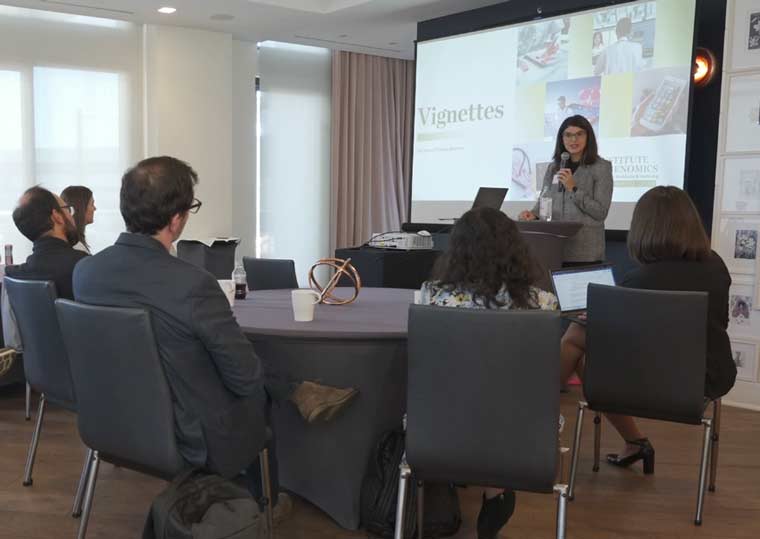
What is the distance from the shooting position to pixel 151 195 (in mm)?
1927

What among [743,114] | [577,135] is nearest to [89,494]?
[577,135]

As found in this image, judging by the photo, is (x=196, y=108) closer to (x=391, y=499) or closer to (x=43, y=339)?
(x=43, y=339)

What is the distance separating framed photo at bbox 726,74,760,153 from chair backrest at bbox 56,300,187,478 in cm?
379

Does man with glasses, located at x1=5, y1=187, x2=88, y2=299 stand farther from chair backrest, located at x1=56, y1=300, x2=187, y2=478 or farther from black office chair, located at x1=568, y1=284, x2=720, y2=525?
black office chair, located at x1=568, y1=284, x2=720, y2=525

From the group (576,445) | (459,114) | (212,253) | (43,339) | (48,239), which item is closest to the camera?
(43,339)

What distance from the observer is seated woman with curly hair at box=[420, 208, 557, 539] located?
7.16 ft

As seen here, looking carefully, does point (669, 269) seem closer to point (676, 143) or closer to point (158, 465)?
point (158, 465)

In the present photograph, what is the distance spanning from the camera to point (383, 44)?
761cm

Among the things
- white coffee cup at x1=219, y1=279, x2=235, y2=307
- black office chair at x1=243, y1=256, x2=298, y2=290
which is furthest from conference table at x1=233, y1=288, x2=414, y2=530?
black office chair at x1=243, y1=256, x2=298, y2=290

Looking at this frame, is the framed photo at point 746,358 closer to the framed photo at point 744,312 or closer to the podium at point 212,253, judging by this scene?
the framed photo at point 744,312

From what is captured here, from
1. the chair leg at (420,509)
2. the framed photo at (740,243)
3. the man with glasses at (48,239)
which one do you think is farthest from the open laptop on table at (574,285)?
the man with glasses at (48,239)

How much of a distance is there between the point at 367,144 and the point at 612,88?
11.3 feet

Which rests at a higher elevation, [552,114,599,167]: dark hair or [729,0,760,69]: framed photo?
[729,0,760,69]: framed photo

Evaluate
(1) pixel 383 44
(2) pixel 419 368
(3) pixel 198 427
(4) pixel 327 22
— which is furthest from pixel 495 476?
(1) pixel 383 44
